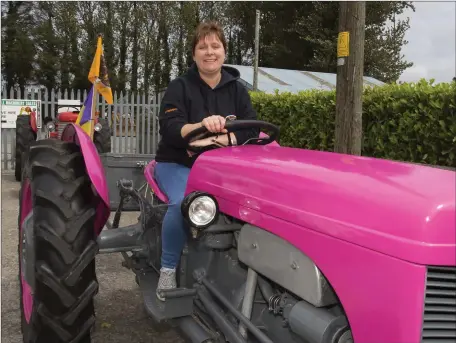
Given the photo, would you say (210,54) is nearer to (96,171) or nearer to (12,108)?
(96,171)

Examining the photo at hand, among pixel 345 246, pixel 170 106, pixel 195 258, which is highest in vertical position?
pixel 170 106

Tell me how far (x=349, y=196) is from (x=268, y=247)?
45 centimetres

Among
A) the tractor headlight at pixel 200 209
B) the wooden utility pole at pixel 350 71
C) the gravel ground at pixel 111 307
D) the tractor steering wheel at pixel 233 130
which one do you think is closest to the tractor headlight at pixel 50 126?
the gravel ground at pixel 111 307

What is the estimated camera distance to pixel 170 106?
2764 mm

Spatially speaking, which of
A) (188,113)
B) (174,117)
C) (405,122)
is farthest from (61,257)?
(405,122)

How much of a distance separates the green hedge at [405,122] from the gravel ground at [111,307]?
316 centimetres

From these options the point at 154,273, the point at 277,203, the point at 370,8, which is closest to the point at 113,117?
the point at 154,273

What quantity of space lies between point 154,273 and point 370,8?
78.4 feet

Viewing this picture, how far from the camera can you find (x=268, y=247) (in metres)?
1.83

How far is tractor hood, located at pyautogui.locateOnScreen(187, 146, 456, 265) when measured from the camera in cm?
129

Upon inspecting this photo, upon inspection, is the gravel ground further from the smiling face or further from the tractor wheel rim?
the smiling face

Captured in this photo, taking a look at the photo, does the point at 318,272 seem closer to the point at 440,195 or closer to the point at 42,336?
the point at 440,195

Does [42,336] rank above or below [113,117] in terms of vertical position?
below

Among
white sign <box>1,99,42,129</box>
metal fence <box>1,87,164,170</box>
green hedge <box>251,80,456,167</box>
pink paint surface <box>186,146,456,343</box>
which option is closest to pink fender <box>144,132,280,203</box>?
pink paint surface <box>186,146,456,343</box>
